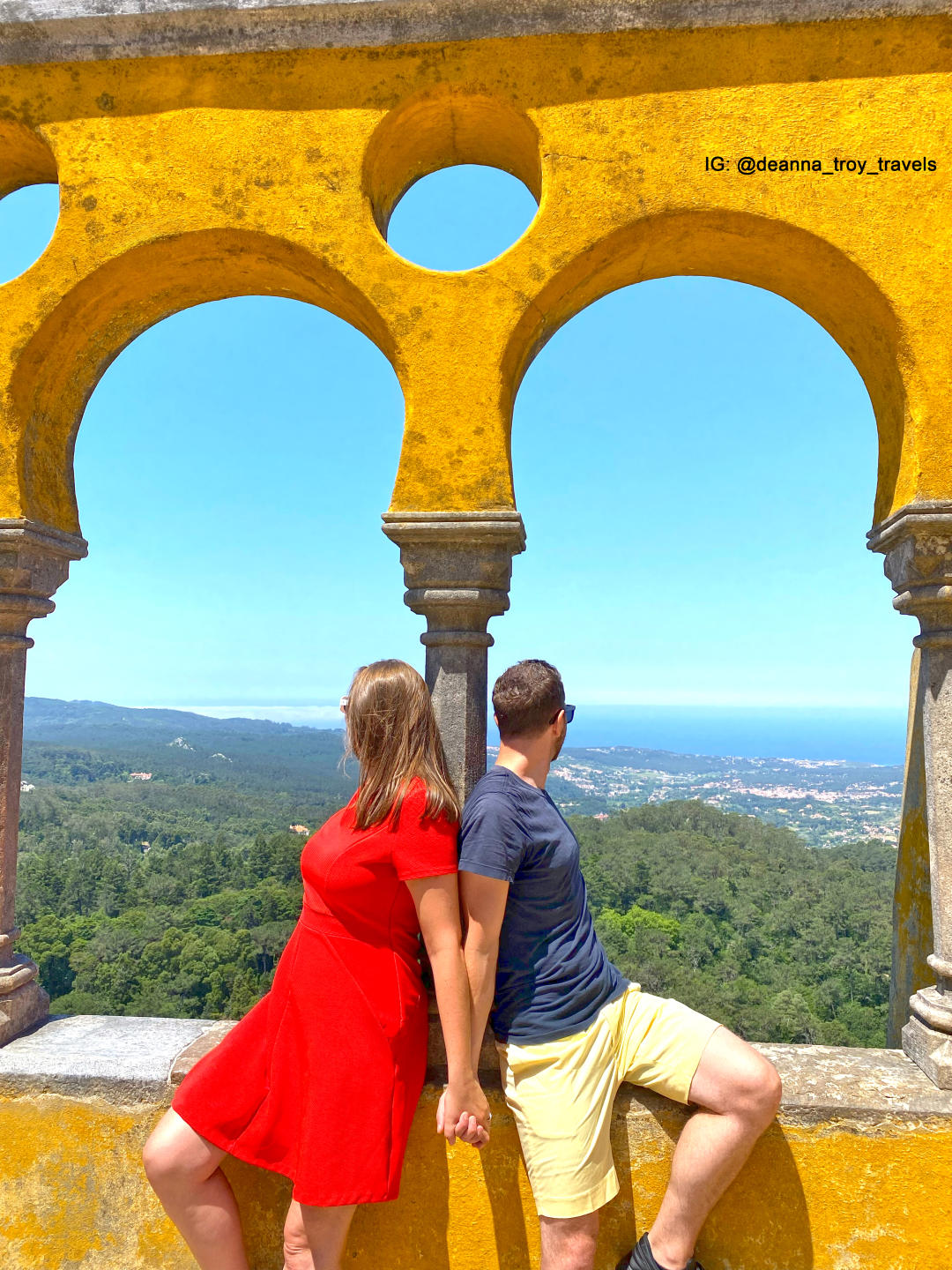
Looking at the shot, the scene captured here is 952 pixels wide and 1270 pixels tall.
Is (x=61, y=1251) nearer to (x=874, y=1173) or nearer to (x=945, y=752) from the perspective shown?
(x=874, y=1173)

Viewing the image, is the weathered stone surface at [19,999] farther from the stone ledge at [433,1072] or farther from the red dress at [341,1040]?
the red dress at [341,1040]

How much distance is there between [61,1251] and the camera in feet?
8.14

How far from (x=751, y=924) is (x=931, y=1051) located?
104 feet

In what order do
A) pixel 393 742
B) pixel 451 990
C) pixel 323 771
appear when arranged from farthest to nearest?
1. pixel 323 771
2. pixel 393 742
3. pixel 451 990

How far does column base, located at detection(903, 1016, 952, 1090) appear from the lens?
236cm

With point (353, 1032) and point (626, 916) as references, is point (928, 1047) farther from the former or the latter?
point (626, 916)

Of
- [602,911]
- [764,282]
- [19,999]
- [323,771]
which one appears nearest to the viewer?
[19,999]

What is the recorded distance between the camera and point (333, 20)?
111 inches

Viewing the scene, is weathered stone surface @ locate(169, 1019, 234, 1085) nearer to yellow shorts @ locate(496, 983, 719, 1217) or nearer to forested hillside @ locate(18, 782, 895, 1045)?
yellow shorts @ locate(496, 983, 719, 1217)

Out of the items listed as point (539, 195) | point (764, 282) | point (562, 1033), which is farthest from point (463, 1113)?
point (764, 282)

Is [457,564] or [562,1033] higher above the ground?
[457,564]

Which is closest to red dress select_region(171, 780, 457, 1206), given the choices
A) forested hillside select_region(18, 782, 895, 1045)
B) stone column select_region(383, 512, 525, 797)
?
stone column select_region(383, 512, 525, 797)

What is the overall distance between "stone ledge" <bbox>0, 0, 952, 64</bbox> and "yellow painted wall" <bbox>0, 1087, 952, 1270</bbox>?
3355mm

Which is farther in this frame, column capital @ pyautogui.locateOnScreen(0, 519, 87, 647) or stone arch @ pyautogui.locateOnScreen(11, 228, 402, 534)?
stone arch @ pyautogui.locateOnScreen(11, 228, 402, 534)
